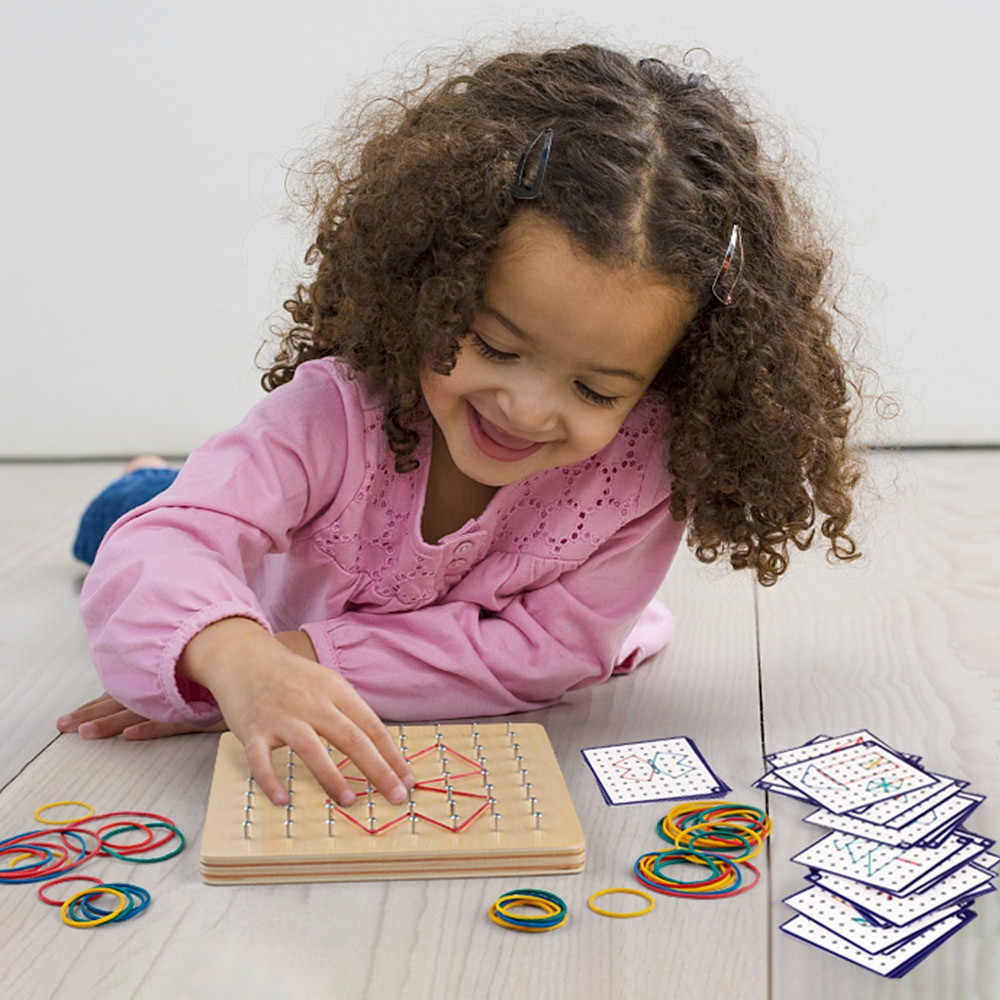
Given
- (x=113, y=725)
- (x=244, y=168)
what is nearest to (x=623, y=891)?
(x=113, y=725)

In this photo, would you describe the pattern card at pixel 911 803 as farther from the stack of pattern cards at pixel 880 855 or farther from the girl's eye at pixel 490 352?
the girl's eye at pixel 490 352

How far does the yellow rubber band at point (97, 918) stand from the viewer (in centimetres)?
87

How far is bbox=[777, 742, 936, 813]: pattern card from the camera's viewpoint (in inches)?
41.0

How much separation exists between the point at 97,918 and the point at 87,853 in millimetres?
100

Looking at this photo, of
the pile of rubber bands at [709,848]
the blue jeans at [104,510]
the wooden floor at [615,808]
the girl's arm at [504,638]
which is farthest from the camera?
the blue jeans at [104,510]

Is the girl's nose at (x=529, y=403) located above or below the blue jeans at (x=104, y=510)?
above

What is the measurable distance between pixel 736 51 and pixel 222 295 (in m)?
1.14

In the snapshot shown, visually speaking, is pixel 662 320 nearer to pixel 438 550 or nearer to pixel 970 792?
pixel 438 550

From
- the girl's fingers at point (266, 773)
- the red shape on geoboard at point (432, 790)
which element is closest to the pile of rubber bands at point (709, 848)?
the red shape on geoboard at point (432, 790)

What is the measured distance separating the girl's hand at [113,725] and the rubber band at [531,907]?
39cm

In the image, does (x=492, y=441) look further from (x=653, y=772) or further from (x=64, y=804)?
(x=64, y=804)

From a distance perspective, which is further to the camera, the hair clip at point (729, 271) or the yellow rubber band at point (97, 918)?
the hair clip at point (729, 271)

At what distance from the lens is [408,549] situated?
1279mm

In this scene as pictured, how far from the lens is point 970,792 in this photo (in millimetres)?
1074
